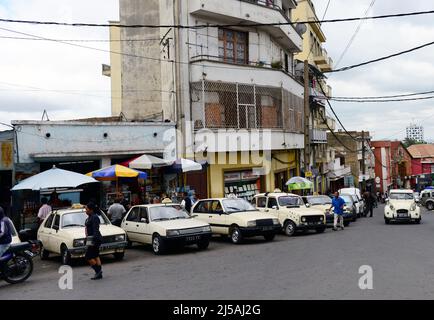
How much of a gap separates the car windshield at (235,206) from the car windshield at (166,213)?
6.30ft

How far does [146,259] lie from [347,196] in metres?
17.9

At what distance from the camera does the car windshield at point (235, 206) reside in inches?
672

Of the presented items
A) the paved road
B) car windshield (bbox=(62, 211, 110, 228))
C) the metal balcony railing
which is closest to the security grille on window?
the metal balcony railing

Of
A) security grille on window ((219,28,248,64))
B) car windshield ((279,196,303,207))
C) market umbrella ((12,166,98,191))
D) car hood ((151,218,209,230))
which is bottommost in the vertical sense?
car hood ((151,218,209,230))

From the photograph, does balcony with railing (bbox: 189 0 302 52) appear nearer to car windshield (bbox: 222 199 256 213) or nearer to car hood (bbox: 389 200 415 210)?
car windshield (bbox: 222 199 256 213)

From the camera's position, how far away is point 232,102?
25.4 m

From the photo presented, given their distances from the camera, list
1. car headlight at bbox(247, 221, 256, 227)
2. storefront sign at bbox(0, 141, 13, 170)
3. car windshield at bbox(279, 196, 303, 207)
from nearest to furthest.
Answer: car headlight at bbox(247, 221, 256, 227) → storefront sign at bbox(0, 141, 13, 170) → car windshield at bbox(279, 196, 303, 207)

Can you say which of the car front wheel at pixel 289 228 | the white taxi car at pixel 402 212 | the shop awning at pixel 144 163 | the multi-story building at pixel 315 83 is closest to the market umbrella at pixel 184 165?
the shop awning at pixel 144 163

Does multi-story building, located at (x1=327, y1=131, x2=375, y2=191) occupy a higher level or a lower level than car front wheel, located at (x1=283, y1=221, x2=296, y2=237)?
higher

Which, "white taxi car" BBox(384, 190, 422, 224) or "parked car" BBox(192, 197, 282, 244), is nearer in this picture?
"parked car" BBox(192, 197, 282, 244)

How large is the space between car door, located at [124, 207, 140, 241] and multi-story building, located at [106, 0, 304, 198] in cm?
828

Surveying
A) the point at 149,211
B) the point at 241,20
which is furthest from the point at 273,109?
the point at 149,211

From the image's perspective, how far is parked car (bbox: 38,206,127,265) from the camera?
42.3ft

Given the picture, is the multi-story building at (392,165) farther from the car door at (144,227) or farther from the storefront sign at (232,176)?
the car door at (144,227)
